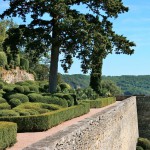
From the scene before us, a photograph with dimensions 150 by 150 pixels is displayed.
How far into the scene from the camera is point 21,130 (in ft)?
56.1

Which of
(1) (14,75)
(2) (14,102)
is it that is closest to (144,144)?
(2) (14,102)

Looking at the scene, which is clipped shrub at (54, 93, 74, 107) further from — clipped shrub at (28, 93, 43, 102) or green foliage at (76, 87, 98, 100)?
green foliage at (76, 87, 98, 100)

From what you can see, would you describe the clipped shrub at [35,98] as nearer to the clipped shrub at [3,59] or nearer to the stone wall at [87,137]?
the stone wall at [87,137]

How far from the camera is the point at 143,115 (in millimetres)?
40281

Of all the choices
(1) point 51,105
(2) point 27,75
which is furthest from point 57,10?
(2) point 27,75

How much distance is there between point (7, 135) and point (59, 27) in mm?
15160

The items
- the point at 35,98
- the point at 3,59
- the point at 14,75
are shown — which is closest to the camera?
the point at 35,98

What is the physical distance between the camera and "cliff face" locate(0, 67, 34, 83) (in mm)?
41428

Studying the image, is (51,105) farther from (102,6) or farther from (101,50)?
(102,6)

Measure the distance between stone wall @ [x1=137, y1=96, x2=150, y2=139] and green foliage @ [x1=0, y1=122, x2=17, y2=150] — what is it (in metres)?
27.8

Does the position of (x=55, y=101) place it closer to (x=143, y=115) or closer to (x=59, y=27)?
(x=59, y=27)

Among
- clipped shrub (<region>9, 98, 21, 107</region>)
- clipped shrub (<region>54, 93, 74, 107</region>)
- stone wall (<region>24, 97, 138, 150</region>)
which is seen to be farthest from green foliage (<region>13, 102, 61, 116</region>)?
stone wall (<region>24, 97, 138, 150</region>)

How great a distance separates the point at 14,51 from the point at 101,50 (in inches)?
233

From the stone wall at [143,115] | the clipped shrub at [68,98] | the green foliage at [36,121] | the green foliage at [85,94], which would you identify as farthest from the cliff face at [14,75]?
the green foliage at [36,121]
